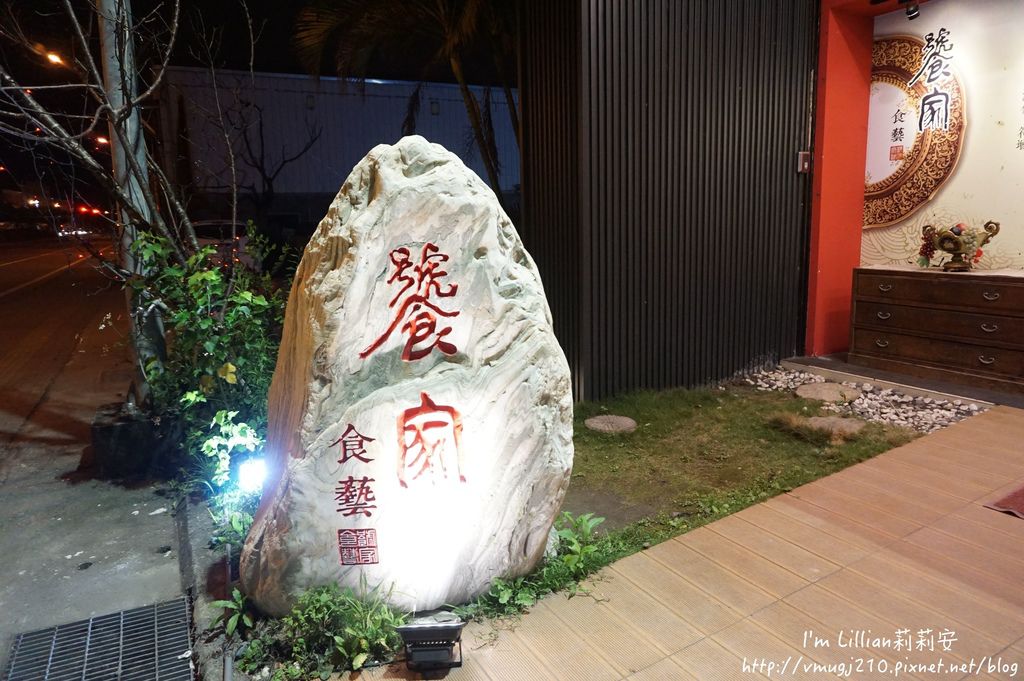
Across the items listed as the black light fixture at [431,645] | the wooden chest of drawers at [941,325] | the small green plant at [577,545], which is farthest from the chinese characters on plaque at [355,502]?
the wooden chest of drawers at [941,325]

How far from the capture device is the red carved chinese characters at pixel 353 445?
107 inches

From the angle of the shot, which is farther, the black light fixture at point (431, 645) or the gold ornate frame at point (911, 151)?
the gold ornate frame at point (911, 151)

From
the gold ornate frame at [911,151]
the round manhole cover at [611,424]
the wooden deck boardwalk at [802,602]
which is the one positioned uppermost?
the gold ornate frame at [911,151]

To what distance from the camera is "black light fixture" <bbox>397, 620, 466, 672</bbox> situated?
2.61 metres

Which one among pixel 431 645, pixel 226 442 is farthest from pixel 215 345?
pixel 431 645

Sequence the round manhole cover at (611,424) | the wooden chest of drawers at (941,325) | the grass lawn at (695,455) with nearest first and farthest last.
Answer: the grass lawn at (695,455)
the round manhole cover at (611,424)
the wooden chest of drawers at (941,325)

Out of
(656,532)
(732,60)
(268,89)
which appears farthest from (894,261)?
(268,89)

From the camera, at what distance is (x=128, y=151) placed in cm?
447

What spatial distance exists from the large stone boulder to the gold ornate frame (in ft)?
18.8

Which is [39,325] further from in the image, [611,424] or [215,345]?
[611,424]

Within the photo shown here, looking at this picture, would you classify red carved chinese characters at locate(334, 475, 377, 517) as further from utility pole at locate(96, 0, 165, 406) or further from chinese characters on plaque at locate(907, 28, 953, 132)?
chinese characters on plaque at locate(907, 28, 953, 132)

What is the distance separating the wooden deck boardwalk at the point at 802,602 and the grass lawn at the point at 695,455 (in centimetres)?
27

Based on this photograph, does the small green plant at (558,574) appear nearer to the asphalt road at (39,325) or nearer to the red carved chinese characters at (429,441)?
the red carved chinese characters at (429,441)

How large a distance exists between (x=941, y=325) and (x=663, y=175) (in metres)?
3.02
